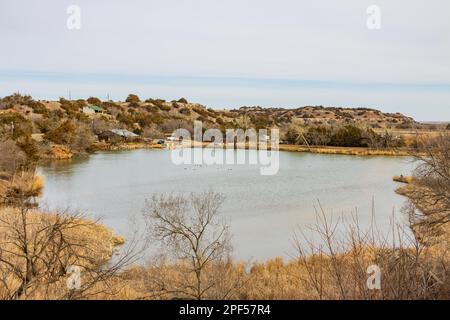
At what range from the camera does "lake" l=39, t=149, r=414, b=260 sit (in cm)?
1525

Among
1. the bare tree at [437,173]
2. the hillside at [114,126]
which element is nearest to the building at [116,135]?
the hillside at [114,126]

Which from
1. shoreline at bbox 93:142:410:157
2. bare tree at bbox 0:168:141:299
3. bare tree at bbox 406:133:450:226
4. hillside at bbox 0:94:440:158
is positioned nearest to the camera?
bare tree at bbox 0:168:141:299

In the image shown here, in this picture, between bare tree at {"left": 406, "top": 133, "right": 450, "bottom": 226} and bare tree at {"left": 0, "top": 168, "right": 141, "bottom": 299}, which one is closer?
bare tree at {"left": 0, "top": 168, "right": 141, "bottom": 299}

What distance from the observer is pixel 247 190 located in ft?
70.1

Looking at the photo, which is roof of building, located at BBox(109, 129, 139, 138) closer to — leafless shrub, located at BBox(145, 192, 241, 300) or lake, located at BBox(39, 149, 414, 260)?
lake, located at BBox(39, 149, 414, 260)

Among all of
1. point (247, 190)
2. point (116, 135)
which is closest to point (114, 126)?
point (116, 135)

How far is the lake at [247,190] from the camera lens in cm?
1525

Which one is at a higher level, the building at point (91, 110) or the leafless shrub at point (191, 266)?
the building at point (91, 110)

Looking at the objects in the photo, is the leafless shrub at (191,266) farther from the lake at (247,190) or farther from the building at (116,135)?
the building at (116,135)

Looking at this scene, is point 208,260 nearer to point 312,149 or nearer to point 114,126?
point 312,149

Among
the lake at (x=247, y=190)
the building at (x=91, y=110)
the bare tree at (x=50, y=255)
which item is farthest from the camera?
the building at (x=91, y=110)

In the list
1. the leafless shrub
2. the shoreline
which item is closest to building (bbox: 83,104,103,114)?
the shoreline

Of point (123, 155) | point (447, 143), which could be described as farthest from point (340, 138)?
point (447, 143)

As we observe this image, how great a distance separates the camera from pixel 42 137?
121ft
